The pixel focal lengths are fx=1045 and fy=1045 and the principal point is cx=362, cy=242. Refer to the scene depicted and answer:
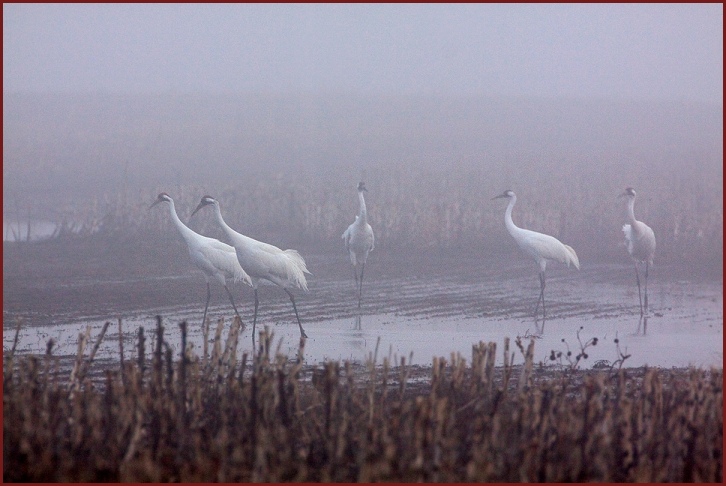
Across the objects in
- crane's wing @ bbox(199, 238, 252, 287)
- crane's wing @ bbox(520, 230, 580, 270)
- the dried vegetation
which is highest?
crane's wing @ bbox(520, 230, 580, 270)

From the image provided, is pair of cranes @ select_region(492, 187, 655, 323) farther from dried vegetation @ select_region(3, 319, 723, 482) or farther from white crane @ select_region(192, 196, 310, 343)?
dried vegetation @ select_region(3, 319, 723, 482)

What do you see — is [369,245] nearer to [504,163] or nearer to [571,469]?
[571,469]

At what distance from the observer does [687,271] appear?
1666 centimetres

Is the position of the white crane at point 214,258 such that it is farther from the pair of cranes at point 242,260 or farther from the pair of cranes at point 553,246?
the pair of cranes at point 553,246

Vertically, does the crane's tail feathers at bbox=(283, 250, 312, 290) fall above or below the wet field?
above

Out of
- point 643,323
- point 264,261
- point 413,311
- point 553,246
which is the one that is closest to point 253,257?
point 264,261

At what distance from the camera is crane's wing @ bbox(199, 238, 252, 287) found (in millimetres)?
12008

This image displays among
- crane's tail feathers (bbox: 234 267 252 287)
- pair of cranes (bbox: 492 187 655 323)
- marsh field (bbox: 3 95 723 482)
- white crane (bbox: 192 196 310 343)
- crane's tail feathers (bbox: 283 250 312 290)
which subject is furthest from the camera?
pair of cranes (bbox: 492 187 655 323)

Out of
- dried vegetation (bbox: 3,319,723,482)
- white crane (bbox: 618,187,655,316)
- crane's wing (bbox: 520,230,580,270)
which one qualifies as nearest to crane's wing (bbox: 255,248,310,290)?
crane's wing (bbox: 520,230,580,270)

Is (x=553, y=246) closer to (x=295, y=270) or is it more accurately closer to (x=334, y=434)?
(x=295, y=270)

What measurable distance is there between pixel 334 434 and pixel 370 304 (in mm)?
7606

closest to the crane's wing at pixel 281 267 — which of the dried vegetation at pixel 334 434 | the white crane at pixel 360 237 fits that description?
the white crane at pixel 360 237

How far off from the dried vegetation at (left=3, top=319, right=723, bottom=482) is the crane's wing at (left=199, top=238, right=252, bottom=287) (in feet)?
17.9

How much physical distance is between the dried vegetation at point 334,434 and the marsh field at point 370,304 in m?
0.02
